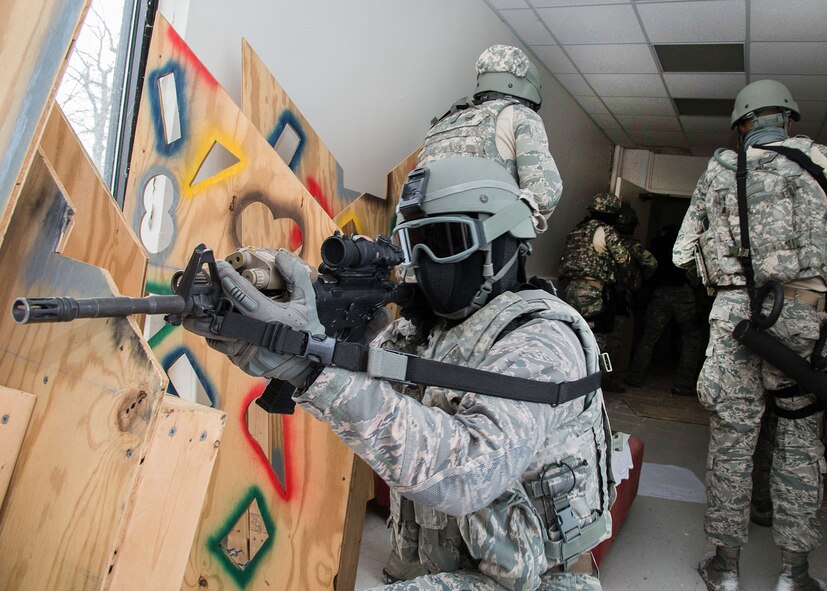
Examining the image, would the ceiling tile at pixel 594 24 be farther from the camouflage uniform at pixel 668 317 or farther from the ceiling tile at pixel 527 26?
the camouflage uniform at pixel 668 317

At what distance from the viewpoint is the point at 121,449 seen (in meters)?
1.09

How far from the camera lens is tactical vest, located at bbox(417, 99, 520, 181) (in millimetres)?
2992

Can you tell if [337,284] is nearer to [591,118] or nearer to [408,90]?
[408,90]

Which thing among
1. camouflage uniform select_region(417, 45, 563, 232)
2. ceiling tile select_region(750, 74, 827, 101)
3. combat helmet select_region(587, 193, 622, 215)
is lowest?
camouflage uniform select_region(417, 45, 563, 232)

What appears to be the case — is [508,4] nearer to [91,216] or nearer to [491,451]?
[91,216]

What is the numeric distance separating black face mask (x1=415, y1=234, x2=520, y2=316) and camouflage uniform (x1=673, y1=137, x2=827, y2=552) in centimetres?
188

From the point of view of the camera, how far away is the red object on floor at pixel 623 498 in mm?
2869

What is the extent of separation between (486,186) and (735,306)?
1.99 meters

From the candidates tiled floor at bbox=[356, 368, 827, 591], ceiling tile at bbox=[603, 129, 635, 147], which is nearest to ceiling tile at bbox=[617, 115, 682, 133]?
ceiling tile at bbox=[603, 129, 635, 147]

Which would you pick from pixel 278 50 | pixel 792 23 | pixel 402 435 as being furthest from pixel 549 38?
pixel 402 435

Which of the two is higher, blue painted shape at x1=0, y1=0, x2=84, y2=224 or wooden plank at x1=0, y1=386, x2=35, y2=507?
blue painted shape at x1=0, y1=0, x2=84, y2=224

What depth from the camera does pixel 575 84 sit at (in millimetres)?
6176

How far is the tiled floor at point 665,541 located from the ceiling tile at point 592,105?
3.37m

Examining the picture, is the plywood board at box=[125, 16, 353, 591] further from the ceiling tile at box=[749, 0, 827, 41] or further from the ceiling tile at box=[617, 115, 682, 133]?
the ceiling tile at box=[617, 115, 682, 133]
